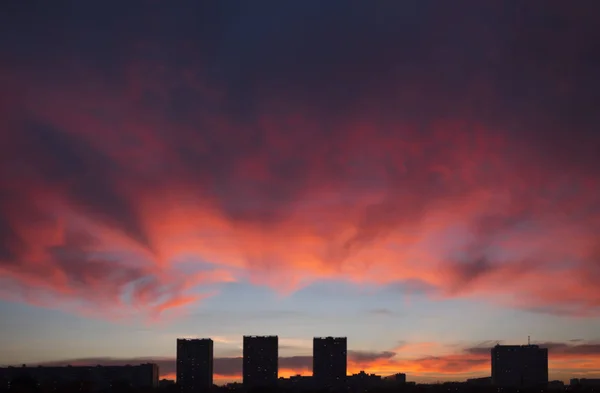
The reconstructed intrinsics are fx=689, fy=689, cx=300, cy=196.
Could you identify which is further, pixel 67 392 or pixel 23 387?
pixel 67 392

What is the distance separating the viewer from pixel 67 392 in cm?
19038

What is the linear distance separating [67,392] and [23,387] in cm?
2168

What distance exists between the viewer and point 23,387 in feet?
559
